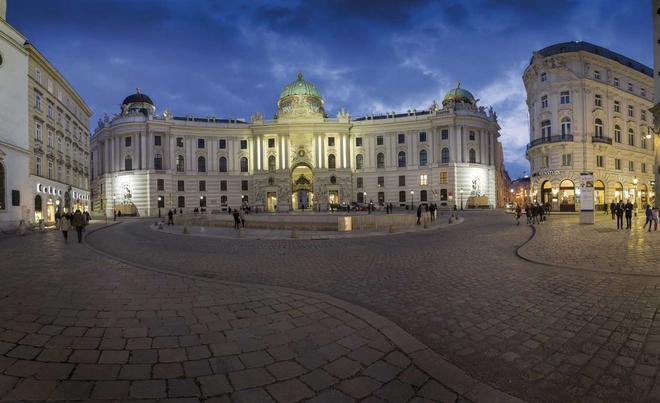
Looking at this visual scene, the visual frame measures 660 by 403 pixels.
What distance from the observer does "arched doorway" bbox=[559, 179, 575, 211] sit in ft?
141

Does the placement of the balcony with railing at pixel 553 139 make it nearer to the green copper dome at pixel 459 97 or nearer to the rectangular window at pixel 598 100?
the rectangular window at pixel 598 100

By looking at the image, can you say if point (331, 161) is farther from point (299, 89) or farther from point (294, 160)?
point (299, 89)

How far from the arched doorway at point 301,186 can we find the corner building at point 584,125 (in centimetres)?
3845

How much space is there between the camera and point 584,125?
4281 centimetres

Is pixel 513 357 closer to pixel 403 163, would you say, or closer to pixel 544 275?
pixel 544 275

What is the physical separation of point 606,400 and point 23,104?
130ft


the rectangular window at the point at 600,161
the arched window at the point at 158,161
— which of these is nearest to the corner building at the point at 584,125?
the rectangular window at the point at 600,161

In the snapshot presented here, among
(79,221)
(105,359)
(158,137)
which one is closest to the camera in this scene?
(105,359)

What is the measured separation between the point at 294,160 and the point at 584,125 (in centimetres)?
4609

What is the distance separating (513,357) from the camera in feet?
12.5

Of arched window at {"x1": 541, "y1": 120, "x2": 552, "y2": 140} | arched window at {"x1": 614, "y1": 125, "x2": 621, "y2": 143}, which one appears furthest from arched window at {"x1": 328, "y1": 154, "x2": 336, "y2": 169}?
arched window at {"x1": 614, "y1": 125, "x2": 621, "y2": 143}

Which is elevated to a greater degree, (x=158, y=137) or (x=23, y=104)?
(x=158, y=137)

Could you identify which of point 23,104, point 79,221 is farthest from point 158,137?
point 79,221

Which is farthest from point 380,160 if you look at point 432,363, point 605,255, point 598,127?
point 432,363
